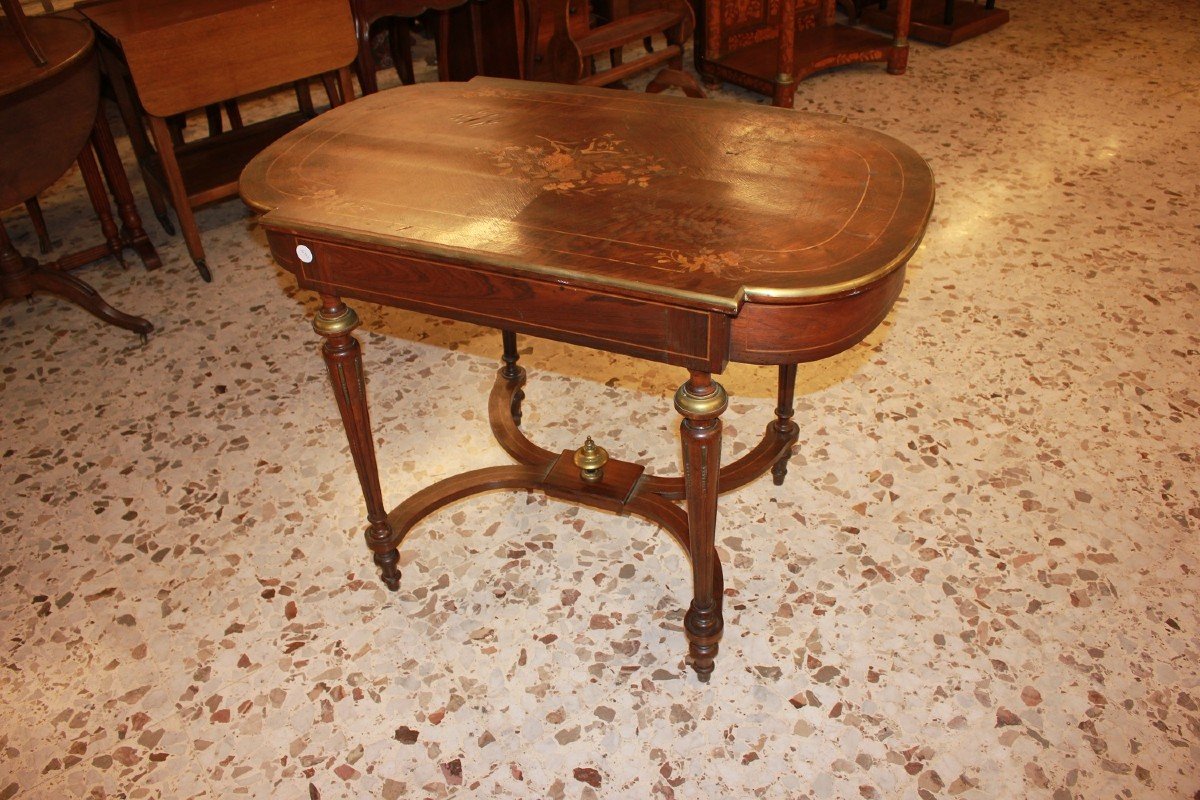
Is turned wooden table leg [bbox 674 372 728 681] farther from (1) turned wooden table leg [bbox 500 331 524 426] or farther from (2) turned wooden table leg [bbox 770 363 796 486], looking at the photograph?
(1) turned wooden table leg [bbox 500 331 524 426]

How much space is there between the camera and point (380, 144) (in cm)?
177

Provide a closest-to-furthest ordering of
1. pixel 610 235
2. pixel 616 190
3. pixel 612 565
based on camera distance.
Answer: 1. pixel 610 235
2. pixel 616 190
3. pixel 612 565

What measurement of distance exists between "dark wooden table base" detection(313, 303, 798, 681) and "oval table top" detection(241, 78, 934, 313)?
179mm

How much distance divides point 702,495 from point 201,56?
2162mm

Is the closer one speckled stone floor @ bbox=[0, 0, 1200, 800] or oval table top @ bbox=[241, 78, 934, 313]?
oval table top @ bbox=[241, 78, 934, 313]

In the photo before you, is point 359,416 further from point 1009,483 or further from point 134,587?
point 1009,483

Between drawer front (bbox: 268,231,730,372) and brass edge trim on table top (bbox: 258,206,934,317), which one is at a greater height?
brass edge trim on table top (bbox: 258,206,934,317)

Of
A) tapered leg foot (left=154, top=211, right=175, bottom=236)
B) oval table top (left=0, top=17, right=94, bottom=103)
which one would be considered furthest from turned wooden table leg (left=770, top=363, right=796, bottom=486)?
tapered leg foot (left=154, top=211, right=175, bottom=236)

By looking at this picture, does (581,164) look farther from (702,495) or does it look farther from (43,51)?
(43,51)

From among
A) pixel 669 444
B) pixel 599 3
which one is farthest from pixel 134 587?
pixel 599 3

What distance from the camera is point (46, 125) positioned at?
8.40ft

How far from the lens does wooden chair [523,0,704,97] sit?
11.8ft

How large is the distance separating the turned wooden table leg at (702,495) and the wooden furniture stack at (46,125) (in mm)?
1991

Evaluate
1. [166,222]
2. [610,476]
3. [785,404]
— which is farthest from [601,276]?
[166,222]
